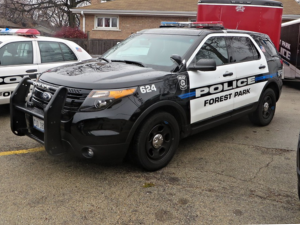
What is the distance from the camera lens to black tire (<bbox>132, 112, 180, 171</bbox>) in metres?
3.87

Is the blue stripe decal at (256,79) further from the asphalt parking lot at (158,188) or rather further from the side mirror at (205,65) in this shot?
the asphalt parking lot at (158,188)

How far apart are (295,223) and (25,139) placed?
3964mm

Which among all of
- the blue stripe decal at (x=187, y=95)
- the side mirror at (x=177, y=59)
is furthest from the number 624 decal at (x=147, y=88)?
the side mirror at (x=177, y=59)

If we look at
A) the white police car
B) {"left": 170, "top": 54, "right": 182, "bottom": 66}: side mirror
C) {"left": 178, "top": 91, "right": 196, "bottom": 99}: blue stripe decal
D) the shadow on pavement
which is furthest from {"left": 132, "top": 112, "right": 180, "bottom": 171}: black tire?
the shadow on pavement

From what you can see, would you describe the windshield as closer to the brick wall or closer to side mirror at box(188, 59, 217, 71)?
side mirror at box(188, 59, 217, 71)

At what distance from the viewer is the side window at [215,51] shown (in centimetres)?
469

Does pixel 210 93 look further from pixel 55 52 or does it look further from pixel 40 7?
pixel 40 7

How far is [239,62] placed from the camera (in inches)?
209

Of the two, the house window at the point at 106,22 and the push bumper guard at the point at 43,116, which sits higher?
the house window at the point at 106,22

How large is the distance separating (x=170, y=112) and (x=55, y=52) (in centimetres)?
367

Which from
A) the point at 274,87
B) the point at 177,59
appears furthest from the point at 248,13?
the point at 177,59

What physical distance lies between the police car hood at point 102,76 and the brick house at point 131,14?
17.7m

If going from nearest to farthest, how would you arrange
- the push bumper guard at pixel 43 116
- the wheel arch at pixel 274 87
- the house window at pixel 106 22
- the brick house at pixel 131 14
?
the push bumper guard at pixel 43 116
the wheel arch at pixel 274 87
the brick house at pixel 131 14
the house window at pixel 106 22

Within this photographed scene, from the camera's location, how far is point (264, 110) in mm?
6258
